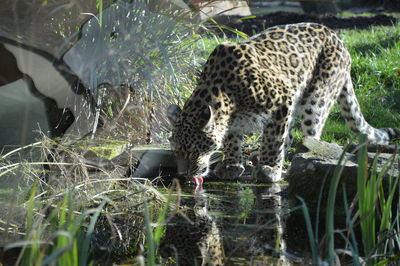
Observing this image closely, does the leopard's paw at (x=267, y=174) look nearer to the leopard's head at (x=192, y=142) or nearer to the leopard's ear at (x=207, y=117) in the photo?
the leopard's head at (x=192, y=142)

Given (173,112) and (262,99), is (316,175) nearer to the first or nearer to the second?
(262,99)

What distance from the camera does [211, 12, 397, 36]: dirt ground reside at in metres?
13.1

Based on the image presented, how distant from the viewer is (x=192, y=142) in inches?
227

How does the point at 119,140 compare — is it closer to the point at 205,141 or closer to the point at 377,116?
the point at 205,141

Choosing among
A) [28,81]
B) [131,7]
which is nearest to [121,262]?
[28,81]

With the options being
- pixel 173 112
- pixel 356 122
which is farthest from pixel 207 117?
pixel 356 122

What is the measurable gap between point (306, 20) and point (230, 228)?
414 inches

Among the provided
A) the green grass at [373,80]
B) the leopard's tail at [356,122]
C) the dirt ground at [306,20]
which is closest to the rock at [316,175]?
the leopard's tail at [356,122]

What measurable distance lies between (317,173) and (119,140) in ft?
7.42

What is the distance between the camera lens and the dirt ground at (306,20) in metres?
13.1

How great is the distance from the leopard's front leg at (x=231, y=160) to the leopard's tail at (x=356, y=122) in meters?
1.22

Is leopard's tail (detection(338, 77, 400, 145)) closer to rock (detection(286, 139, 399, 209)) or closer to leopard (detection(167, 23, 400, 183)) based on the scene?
leopard (detection(167, 23, 400, 183))

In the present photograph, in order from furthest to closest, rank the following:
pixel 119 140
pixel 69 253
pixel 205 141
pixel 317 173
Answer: pixel 119 140
pixel 205 141
pixel 317 173
pixel 69 253

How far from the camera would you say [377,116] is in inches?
315
